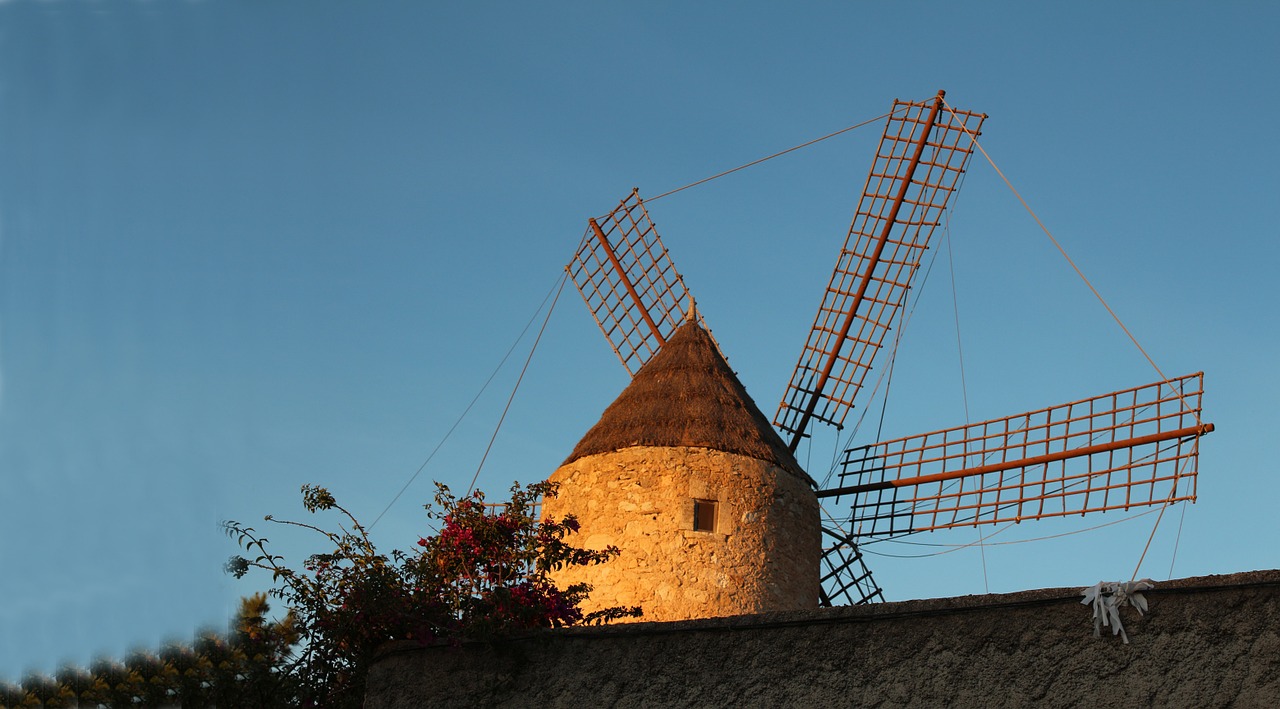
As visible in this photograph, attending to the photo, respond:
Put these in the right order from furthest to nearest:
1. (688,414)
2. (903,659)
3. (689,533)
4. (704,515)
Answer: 1. (688,414)
2. (704,515)
3. (689,533)
4. (903,659)

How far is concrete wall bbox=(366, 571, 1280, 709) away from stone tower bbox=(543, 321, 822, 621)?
9.73 ft

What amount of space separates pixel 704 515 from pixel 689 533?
197mm

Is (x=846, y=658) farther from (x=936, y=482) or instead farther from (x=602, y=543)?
(x=936, y=482)

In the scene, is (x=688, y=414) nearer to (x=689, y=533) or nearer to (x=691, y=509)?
(x=691, y=509)

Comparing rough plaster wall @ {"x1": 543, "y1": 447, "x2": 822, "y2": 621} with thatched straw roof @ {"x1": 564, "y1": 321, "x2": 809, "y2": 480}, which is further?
thatched straw roof @ {"x1": 564, "y1": 321, "x2": 809, "y2": 480}

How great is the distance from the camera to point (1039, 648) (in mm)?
4629

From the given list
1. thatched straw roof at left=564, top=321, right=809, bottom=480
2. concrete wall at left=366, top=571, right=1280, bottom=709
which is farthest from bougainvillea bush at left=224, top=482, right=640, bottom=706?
thatched straw roof at left=564, top=321, right=809, bottom=480

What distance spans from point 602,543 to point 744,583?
3.15ft

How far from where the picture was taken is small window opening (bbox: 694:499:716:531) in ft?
29.6

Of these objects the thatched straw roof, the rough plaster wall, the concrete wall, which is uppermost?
the thatched straw roof

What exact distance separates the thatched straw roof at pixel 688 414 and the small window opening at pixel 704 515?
0.41 metres

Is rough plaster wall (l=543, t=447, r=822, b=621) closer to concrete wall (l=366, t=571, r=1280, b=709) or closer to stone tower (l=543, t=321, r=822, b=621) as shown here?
stone tower (l=543, t=321, r=822, b=621)

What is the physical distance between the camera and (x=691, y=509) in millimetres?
9000

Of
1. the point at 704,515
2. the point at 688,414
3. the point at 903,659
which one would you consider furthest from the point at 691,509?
the point at 903,659
